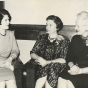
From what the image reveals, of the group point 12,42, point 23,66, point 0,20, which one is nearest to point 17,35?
point 12,42

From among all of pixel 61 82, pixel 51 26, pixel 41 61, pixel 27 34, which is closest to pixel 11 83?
pixel 41 61

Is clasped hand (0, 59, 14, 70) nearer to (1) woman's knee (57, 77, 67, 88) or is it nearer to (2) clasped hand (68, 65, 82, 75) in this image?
(1) woman's knee (57, 77, 67, 88)

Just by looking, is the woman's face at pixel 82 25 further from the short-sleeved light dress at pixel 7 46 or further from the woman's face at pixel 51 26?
the short-sleeved light dress at pixel 7 46

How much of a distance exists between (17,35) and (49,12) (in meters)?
0.58

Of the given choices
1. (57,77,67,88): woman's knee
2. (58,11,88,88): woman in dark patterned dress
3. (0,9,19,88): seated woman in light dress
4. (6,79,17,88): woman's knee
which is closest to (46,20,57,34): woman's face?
(58,11,88,88): woman in dark patterned dress

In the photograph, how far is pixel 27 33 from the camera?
2643 mm

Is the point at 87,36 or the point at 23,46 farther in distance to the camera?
the point at 23,46

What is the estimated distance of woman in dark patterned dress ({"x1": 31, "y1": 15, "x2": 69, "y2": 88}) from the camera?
198cm

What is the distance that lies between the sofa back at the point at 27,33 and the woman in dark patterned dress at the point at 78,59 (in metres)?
0.41

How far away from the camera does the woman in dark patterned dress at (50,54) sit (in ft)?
6.48

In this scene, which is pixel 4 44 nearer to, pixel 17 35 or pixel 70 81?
pixel 17 35

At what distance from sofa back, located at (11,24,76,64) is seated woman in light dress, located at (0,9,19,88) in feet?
1.38

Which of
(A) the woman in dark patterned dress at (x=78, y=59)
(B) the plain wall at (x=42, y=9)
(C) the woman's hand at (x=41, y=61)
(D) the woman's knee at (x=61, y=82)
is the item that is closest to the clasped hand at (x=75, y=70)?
(A) the woman in dark patterned dress at (x=78, y=59)

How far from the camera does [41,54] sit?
2.21 meters
